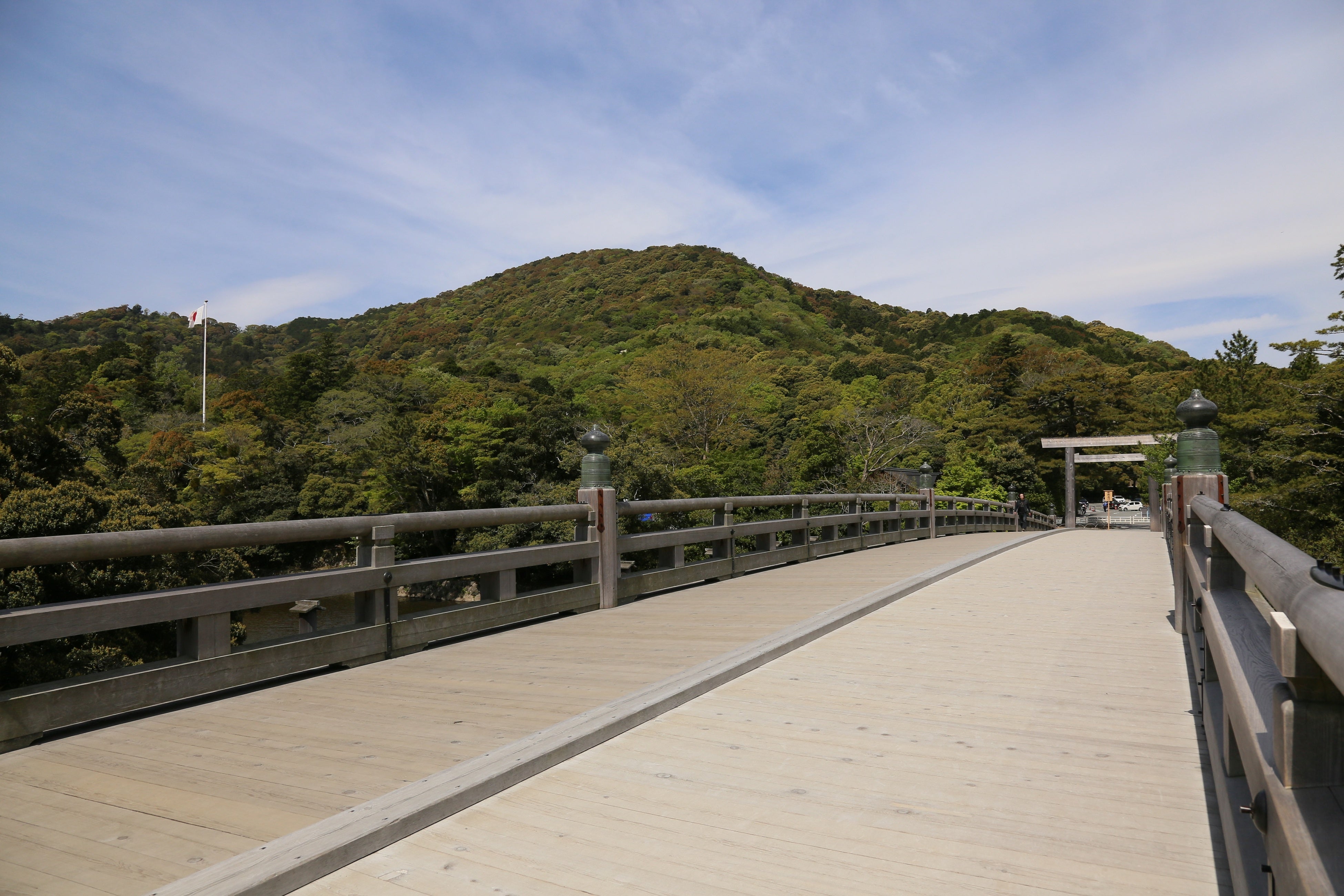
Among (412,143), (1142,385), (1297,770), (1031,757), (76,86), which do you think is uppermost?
(76,86)

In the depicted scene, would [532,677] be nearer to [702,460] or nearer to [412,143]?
[412,143]

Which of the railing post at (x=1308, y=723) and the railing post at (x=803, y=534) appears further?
the railing post at (x=803, y=534)

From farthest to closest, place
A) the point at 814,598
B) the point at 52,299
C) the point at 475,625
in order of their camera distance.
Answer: the point at 52,299
the point at 814,598
the point at 475,625

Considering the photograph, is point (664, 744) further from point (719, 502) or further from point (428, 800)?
point (719, 502)

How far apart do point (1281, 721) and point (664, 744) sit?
2.28 meters

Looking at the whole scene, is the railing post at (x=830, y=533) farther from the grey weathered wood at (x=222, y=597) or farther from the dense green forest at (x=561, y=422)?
the dense green forest at (x=561, y=422)

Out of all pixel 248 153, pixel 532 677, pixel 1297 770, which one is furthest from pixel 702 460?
pixel 1297 770

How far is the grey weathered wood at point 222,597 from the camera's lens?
3.21 m

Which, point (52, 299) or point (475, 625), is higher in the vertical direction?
point (52, 299)

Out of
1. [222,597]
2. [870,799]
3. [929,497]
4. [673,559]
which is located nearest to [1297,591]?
[870,799]

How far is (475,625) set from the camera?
5.40m

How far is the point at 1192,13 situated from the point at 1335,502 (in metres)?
15.0

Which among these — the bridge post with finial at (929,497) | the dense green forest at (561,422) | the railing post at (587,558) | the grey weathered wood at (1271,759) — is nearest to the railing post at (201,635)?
the railing post at (587,558)

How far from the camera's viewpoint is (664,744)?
317cm
